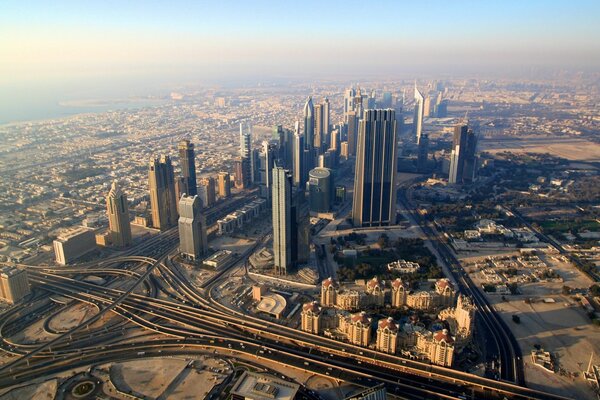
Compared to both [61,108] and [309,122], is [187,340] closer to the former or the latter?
[309,122]

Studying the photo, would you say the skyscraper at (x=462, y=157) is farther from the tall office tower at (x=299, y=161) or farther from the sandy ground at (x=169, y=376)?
the sandy ground at (x=169, y=376)

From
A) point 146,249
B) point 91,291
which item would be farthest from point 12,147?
point 91,291

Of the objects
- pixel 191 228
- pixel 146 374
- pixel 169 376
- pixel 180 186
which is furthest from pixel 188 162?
pixel 169 376

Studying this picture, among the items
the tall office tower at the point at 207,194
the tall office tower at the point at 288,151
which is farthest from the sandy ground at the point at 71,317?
the tall office tower at the point at 288,151

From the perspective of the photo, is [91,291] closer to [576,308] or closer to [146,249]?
[146,249]

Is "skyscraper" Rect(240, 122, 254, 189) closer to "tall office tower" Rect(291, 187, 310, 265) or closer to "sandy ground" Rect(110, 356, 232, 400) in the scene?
"tall office tower" Rect(291, 187, 310, 265)

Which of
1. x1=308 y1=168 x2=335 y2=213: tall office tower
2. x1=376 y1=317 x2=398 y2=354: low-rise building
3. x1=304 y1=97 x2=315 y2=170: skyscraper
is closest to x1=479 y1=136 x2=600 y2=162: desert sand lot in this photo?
x1=304 y1=97 x2=315 y2=170: skyscraper
